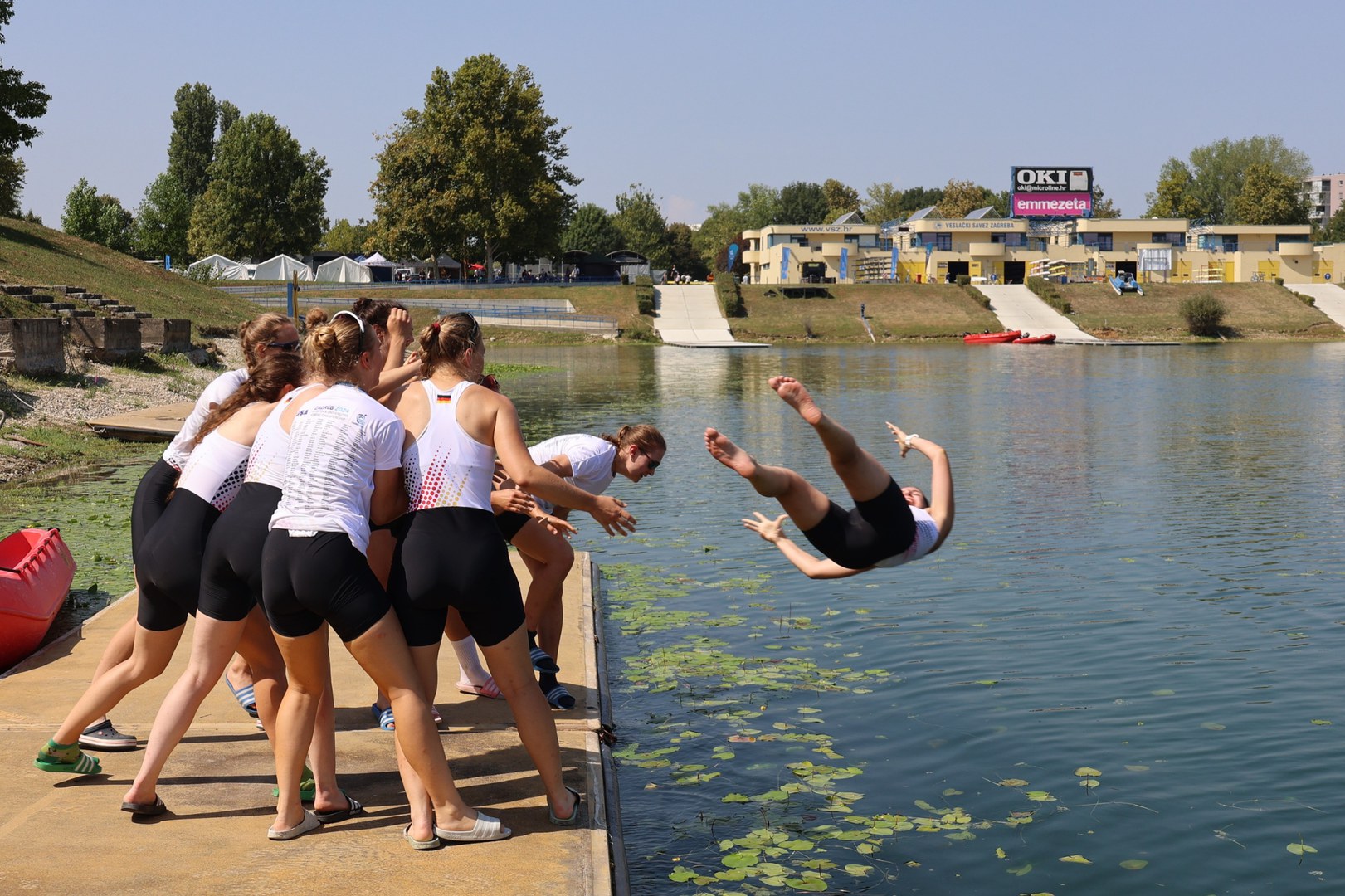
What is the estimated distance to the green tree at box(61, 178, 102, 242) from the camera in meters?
90.1

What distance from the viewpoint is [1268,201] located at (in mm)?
138375

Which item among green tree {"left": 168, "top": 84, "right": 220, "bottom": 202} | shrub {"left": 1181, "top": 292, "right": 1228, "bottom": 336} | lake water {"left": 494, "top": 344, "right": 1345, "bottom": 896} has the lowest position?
lake water {"left": 494, "top": 344, "right": 1345, "bottom": 896}

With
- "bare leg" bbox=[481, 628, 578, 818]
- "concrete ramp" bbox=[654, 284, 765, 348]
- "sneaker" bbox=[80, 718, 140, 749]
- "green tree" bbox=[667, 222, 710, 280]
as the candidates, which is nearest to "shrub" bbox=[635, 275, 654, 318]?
"concrete ramp" bbox=[654, 284, 765, 348]

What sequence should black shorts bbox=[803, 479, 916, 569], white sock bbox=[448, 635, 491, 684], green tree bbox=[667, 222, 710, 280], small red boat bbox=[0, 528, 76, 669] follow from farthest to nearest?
green tree bbox=[667, 222, 710, 280]
small red boat bbox=[0, 528, 76, 669]
white sock bbox=[448, 635, 491, 684]
black shorts bbox=[803, 479, 916, 569]

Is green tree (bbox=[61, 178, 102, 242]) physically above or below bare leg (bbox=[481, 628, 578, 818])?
above

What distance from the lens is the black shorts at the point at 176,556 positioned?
6059mm

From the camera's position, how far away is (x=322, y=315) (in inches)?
268

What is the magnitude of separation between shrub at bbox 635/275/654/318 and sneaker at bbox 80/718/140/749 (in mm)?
77414

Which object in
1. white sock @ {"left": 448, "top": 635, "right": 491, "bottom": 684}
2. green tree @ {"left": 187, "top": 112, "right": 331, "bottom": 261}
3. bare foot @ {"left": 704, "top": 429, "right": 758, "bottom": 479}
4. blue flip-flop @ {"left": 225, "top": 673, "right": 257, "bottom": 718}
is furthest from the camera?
green tree @ {"left": 187, "top": 112, "right": 331, "bottom": 261}

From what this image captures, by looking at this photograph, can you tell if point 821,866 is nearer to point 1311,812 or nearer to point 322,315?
point 1311,812

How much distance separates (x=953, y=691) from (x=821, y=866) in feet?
11.5

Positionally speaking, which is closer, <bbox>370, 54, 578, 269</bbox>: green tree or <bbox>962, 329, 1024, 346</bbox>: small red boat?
<bbox>962, 329, 1024, 346</bbox>: small red boat

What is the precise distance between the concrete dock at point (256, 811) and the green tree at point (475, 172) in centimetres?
8646

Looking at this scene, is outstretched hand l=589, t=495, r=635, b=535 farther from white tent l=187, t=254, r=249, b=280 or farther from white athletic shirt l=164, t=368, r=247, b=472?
Answer: white tent l=187, t=254, r=249, b=280
